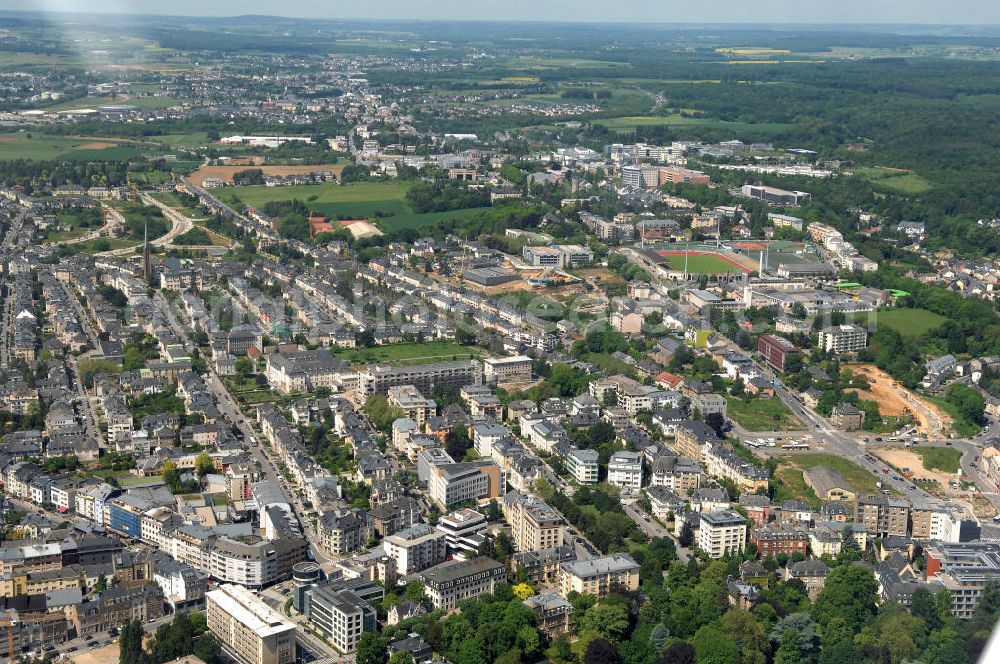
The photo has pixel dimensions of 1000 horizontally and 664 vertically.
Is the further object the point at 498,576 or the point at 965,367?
the point at 965,367

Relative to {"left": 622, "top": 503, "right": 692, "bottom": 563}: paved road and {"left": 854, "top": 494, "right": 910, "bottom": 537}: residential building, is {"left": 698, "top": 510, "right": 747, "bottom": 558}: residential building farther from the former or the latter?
{"left": 854, "top": 494, "right": 910, "bottom": 537}: residential building

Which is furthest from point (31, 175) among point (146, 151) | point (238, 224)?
point (238, 224)

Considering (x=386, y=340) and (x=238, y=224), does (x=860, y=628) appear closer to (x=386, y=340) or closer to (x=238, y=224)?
(x=386, y=340)

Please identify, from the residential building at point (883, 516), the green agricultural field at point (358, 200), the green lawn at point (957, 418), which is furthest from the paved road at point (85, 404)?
the green agricultural field at point (358, 200)

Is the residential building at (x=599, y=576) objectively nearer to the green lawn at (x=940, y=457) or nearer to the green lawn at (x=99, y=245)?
the green lawn at (x=940, y=457)

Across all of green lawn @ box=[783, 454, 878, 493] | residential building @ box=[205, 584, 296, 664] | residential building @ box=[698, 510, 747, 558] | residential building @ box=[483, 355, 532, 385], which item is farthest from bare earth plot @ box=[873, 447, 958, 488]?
residential building @ box=[205, 584, 296, 664]

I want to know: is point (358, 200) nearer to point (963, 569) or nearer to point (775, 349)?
point (775, 349)
